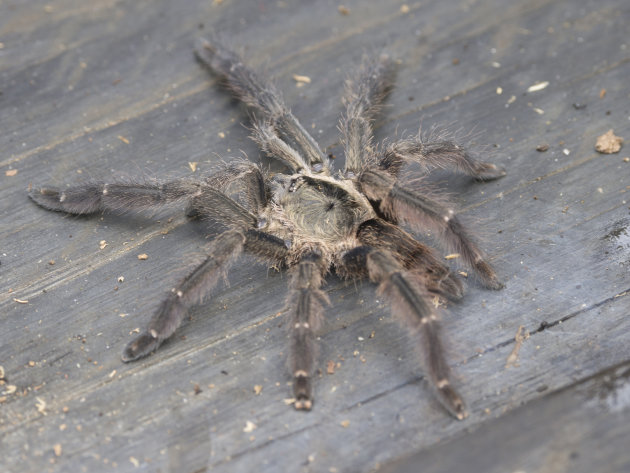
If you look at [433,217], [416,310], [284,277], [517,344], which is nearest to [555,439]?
[517,344]

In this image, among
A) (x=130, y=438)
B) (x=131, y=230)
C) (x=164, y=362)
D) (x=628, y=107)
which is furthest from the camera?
(x=628, y=107)

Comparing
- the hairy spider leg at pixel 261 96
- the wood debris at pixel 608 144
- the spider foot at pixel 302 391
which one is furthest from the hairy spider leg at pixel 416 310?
the wood debris at pixel 608 144

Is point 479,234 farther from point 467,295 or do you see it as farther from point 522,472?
point 522,472

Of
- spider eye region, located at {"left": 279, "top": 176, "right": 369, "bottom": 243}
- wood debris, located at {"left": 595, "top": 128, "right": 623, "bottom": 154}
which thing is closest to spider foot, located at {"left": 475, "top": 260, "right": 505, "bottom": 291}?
spider eye region, located at {"left": 279, "top": 176, "right": 369, "bottom": 243}

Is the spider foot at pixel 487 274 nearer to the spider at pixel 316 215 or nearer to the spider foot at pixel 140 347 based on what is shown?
the spider at pixel 316 215

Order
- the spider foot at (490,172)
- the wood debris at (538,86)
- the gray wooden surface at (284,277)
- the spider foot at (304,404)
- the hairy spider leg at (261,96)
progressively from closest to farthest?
the gray wooden surface at (284,277)
the spider foot at (304,404)
the spider foot at (490,172)
the hairy spider leg at (261,96)
the wood debris at (538,86)

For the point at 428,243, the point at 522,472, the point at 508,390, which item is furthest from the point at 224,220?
the point at 522,472

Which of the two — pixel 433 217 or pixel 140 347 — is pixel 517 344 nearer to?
pixel 433 217
